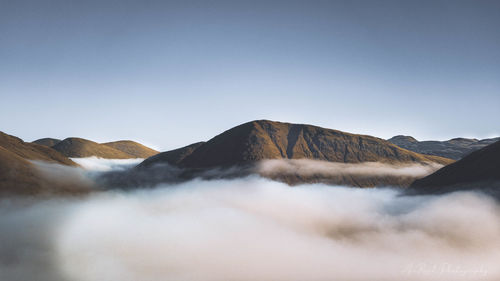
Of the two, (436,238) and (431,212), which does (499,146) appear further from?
(436,238)

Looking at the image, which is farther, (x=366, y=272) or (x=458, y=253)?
(x=366, y=272)

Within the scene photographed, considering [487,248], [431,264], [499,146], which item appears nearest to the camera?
[487,248]

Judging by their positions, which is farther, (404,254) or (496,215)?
(404,254)

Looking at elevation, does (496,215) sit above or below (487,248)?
above

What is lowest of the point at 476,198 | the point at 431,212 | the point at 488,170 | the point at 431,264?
the point at 431,264

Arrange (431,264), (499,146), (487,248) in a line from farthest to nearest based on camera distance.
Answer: (499,146) → (431,264) → (487,248)

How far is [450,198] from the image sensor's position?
626 feet

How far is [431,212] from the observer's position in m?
199

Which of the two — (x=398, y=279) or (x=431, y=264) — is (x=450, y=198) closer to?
(x=431, y=264)

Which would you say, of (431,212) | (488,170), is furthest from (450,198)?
(488,170)

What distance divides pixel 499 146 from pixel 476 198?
46.3 meters

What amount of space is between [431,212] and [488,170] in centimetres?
4440

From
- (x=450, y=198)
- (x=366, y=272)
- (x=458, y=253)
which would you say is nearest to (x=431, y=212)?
(x=450, y=198)

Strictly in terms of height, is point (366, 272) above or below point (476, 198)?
below
